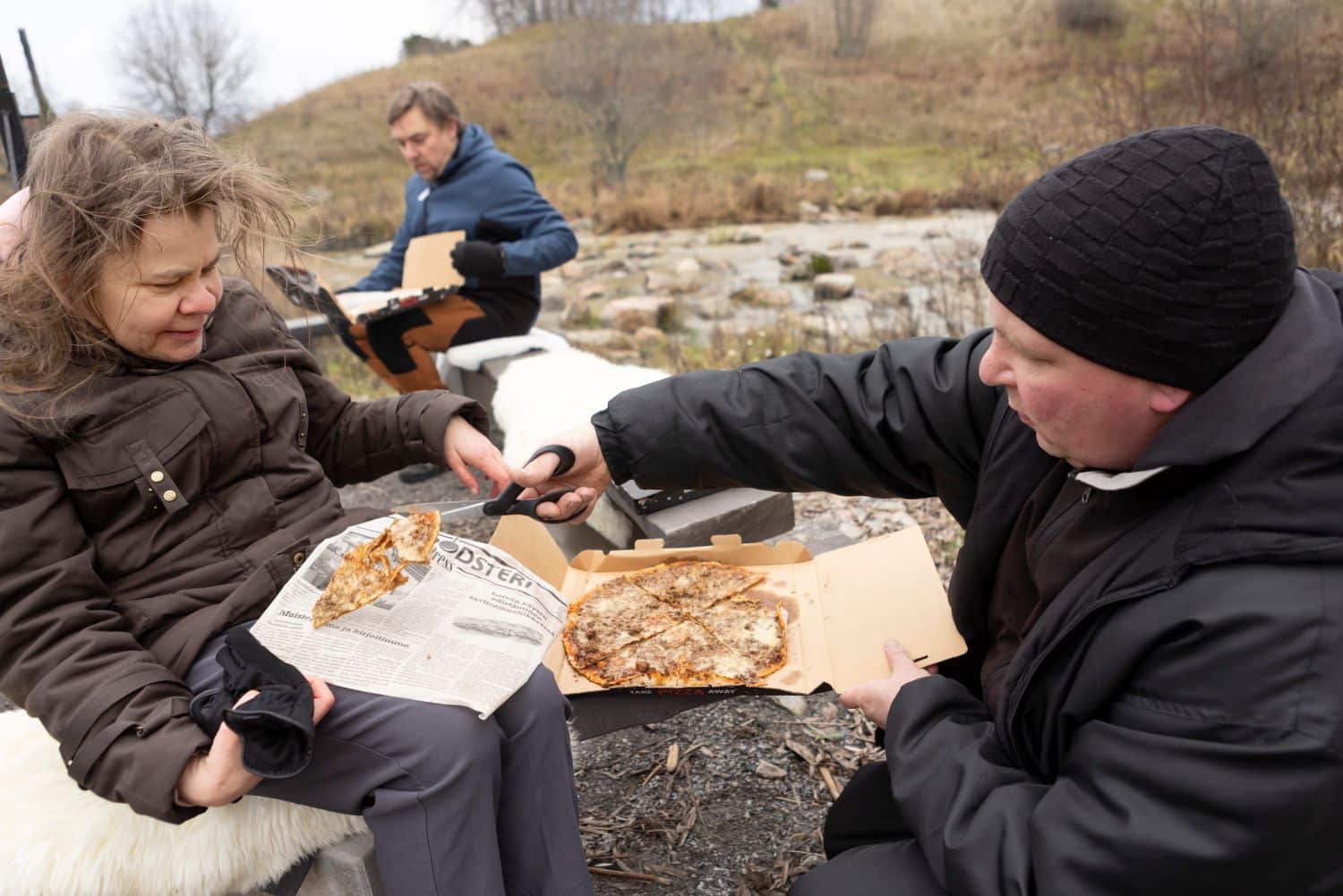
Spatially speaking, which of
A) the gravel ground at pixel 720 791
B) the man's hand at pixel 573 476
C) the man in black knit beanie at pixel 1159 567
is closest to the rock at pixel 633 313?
the gravel ground at pixel 720 791

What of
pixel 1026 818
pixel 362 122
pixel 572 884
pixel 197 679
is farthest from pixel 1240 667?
pixel 362 122

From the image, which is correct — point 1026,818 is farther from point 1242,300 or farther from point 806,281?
point 806,281

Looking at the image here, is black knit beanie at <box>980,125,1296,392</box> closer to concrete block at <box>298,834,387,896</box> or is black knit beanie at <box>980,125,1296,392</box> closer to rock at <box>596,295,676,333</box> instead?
concrete block at <box>298,834,387,896</box>

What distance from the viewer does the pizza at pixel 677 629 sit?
6.44 feet

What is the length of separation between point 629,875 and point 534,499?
3.15 ft

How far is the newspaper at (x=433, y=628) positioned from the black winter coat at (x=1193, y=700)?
0.68m

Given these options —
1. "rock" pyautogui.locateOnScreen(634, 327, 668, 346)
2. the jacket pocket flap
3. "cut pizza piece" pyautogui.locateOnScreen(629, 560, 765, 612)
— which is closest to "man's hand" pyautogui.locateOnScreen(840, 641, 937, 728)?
"cut pizza piece" pyautogui.locateOnScreen(629, 560, 765, 612)

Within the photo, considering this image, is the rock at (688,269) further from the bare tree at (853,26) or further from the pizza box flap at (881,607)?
the bare tree at (853,26)

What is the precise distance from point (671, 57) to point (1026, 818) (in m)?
22.3

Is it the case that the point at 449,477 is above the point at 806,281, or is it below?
above

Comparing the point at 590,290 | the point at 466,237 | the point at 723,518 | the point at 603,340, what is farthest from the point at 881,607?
the point at 590,290

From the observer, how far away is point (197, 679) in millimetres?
1646

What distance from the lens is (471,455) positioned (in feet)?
7.00

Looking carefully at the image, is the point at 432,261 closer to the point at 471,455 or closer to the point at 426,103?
the point at 426,103
